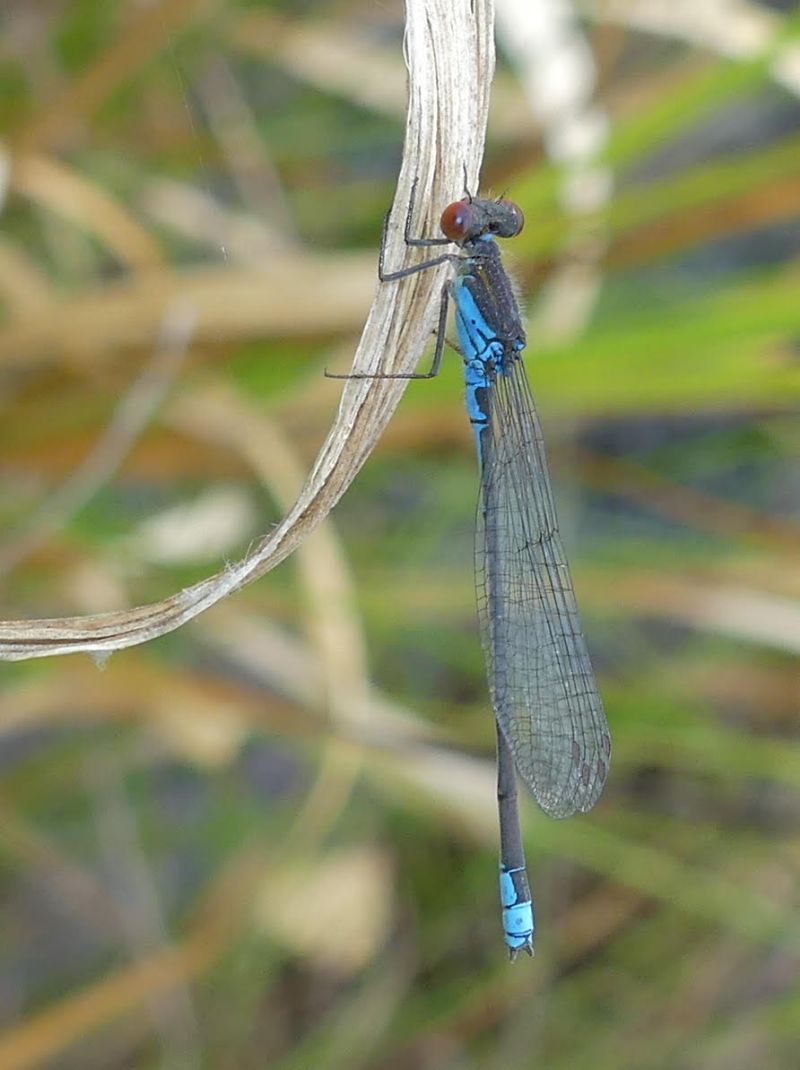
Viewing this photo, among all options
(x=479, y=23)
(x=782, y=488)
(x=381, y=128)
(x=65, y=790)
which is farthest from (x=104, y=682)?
(x=782, y=488)

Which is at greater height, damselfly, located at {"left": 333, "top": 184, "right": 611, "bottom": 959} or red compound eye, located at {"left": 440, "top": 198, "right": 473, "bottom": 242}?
red compound eye, located at {"left": 440, "top": 198, "right": 473, "bottom": 242}

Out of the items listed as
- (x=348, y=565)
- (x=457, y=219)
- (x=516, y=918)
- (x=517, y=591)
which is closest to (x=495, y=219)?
(x=457, y=219)

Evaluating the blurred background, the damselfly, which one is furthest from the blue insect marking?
the blurred background

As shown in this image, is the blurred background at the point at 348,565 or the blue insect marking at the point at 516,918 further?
the blurred background at the point at 348,565

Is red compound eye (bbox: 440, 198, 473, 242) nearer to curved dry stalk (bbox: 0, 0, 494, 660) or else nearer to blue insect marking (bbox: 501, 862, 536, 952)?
curved dry stalk (bbox: 0, 0, 494, 660)

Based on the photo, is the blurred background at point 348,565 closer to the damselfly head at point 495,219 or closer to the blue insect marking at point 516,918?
the damselfly head at point 495,219

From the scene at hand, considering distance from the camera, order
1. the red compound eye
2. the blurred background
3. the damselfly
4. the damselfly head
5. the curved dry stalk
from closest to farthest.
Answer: the curved dry stalk → the red compound eye → the damselfly head → the damselfly → the blurred background

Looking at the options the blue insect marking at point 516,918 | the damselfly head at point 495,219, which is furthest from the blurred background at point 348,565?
the blue insect marking at point 516,918
